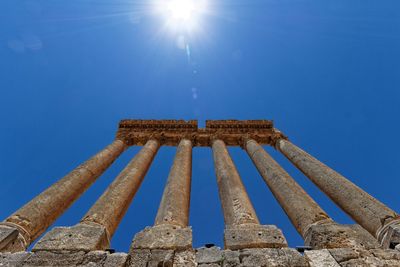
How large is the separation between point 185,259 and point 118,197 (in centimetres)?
523

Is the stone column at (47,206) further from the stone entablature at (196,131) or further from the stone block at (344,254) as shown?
the stone block at (344,254)

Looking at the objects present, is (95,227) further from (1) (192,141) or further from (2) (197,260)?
(1) (192,141)

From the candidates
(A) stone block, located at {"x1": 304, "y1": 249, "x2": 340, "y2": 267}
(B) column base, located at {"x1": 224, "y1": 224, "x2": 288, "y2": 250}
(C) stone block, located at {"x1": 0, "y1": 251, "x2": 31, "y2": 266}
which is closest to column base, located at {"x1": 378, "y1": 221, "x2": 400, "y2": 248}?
(A) stone block, located at {"x1": 304, "y1": 249, "x2": 340, "y2": 267}

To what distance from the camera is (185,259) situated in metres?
6.39

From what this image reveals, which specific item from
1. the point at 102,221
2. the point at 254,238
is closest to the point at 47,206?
the point at 102,221

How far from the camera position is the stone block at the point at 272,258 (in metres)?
6.11

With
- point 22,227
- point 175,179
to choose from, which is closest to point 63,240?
point 22,227

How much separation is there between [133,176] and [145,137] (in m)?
6.80

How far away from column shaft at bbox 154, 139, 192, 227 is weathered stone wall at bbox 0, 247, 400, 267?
2252mm

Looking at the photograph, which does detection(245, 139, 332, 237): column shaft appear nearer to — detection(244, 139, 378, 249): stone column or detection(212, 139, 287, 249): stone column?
detection(244, 139, 378, 249): stone column

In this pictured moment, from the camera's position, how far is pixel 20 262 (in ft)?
21.2

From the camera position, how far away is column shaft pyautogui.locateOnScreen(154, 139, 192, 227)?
9.07 m

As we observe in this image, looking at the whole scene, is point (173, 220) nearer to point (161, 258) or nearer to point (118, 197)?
point (161, 258)

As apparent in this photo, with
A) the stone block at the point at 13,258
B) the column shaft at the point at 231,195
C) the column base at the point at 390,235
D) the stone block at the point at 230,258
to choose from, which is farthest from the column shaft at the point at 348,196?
the stone block at the point at 13,258
